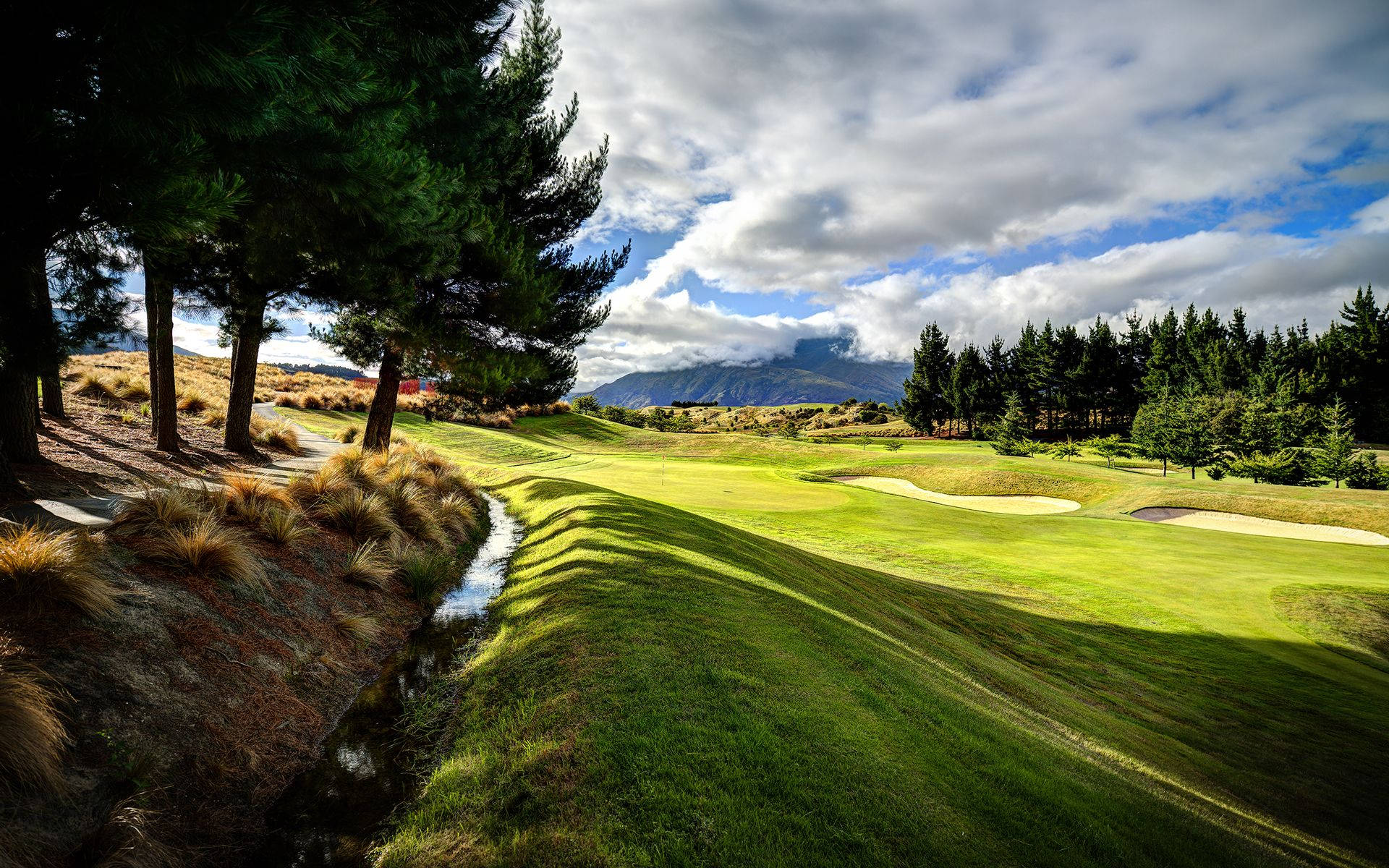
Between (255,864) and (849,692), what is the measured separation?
4.54 metres

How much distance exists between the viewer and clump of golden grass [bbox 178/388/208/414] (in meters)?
18.5

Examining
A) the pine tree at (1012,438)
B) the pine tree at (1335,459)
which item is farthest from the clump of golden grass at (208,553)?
the pine tree at (1012,438)

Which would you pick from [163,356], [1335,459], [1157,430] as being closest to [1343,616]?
[163,356]

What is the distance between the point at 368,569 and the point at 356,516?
1.84m

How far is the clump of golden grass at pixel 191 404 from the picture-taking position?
18516mm

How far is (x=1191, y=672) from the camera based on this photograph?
30.4ft

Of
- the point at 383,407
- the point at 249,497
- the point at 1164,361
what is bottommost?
the point at 249,497

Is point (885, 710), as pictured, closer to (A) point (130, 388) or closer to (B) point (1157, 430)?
(A) point (130, 388)

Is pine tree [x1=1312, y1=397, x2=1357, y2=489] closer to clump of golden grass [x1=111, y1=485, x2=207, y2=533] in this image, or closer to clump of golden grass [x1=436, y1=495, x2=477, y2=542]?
clump of golden grass [x1=436, y1=495, x2=477, y2=542]

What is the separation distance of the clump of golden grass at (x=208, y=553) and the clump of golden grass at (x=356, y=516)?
2741mm

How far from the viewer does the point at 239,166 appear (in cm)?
492

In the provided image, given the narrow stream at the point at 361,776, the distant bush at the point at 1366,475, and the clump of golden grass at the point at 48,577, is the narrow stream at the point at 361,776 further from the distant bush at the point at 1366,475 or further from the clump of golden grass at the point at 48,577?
the distant bush at the point at 1366,475

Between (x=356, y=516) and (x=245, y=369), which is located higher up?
(x=245, y=369)

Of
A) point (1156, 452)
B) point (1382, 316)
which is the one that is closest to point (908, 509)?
point (1156, 452)
